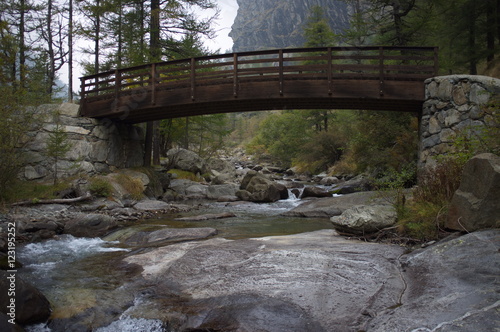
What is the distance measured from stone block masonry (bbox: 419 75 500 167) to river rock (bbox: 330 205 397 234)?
609 cm

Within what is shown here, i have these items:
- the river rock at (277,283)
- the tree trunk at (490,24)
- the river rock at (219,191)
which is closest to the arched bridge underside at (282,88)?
the river rock at (219,191)

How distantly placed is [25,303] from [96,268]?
6.61ft

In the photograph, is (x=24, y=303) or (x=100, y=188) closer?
(x=24, y=303)

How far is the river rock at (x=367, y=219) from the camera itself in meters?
6.33

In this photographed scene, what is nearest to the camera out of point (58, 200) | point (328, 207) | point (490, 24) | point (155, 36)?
point (58, 200)

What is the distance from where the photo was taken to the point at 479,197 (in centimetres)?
459

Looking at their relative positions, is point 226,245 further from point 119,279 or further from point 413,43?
point 413,43

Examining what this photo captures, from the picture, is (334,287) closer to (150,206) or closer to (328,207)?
(328,207)

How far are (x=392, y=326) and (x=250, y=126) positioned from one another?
84.0 metres

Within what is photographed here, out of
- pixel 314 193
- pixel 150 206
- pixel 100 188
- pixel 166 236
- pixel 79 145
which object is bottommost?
pixel 166 236

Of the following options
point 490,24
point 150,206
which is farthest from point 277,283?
point 490,24

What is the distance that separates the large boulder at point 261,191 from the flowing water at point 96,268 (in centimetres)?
495

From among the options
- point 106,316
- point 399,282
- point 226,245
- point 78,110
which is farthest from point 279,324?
point 78,110

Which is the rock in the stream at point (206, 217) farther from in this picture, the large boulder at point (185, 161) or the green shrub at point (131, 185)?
the large boulder at point (185, 161)
